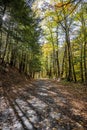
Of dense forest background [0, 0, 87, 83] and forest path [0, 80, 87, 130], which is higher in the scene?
dense forest background [0, 0, 87, 83]

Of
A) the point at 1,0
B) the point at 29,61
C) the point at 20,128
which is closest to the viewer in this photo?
the point at 20,128

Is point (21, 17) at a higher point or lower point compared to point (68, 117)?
Result: higher

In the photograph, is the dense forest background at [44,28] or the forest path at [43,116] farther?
the dense forest background at [44,28]

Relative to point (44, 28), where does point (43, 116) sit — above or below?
below

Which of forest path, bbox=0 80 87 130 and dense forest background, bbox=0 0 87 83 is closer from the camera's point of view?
forest path, bbox=0 80 87 130

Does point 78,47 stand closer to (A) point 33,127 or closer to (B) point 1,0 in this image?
(B) point 1,0

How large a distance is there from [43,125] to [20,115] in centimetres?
134

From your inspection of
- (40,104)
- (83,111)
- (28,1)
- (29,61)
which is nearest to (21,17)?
(28,1)

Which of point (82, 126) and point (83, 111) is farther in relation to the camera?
point (83, 111)

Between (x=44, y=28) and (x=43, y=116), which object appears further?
(x=44, y=28)

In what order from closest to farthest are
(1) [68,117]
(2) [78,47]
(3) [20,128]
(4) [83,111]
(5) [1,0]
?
(3) [20,128] < (1) [68,117] < (4) [83,111] < (5) [1,0] < (2) [78,47]

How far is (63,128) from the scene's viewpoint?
5.53 meters

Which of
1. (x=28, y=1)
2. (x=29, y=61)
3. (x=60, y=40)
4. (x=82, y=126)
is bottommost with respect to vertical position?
(x=82, y=126)

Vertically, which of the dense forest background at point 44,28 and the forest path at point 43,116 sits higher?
the dense forest background at point 44,28
